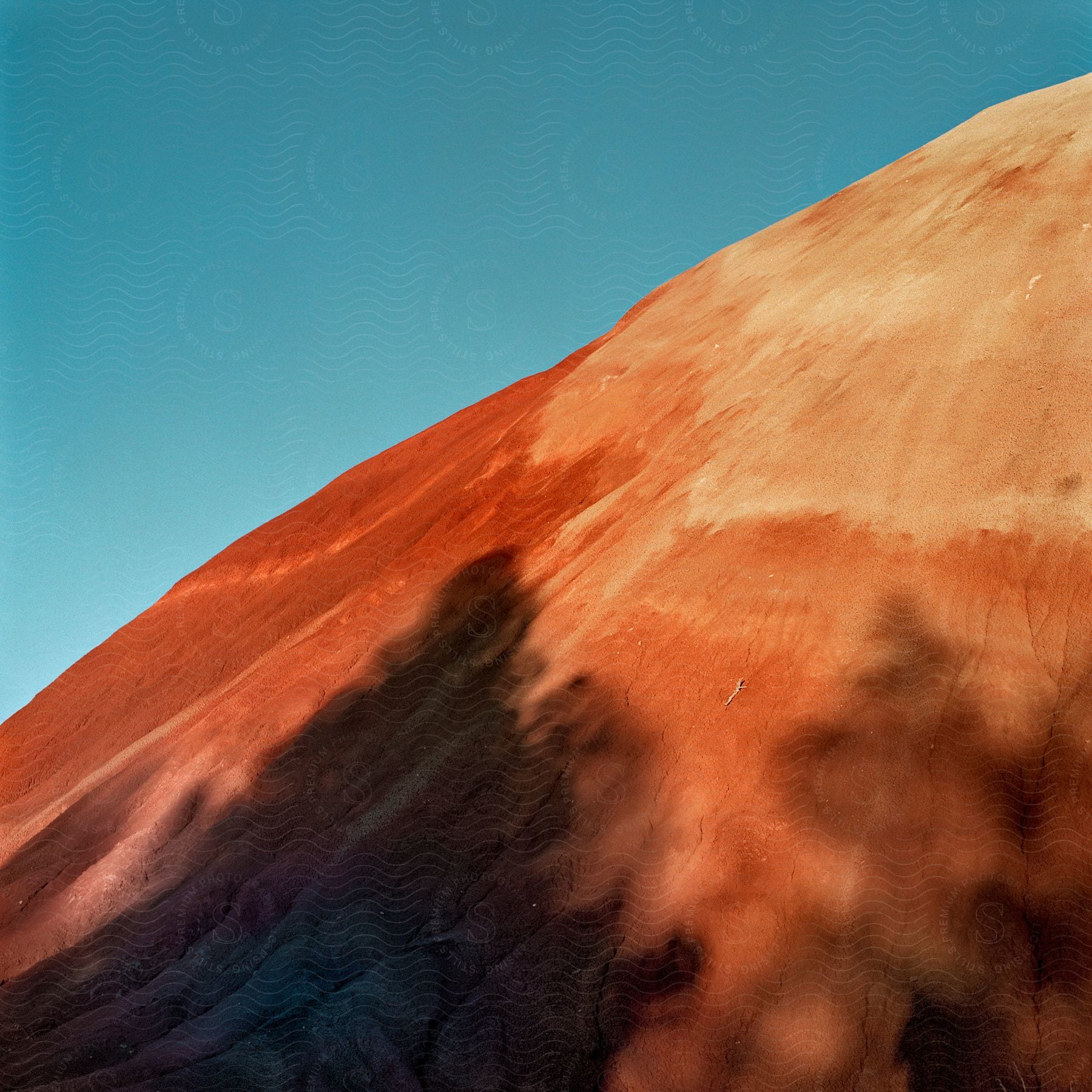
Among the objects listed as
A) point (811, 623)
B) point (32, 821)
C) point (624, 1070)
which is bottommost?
point (624, 1070)

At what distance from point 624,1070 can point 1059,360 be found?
10.4 m

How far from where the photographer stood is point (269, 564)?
79.7 feet

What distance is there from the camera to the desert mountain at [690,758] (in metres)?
9.98

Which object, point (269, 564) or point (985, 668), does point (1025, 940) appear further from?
point (269, 564)

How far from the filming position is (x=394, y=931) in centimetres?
1238

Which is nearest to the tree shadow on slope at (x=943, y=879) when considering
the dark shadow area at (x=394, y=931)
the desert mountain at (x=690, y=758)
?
the desert mountain at (x=690, y=758)

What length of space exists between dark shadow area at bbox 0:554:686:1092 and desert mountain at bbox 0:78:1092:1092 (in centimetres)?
5

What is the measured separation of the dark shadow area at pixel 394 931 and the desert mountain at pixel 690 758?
2.0 inches

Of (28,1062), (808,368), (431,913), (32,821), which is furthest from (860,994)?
(32,821)

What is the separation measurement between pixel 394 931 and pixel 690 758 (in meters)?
3.97

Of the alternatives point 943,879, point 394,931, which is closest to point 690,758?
point 943,879

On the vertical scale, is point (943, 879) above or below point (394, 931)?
below

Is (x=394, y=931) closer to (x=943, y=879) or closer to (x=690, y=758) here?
(x=690, y=758)

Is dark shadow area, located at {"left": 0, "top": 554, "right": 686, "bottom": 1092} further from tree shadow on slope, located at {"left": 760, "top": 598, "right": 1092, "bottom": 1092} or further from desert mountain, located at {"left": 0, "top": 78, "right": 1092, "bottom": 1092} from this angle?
tree shadow on slope, located at {"left": 760, "top": 598, "right": 1092, "bottom": 1092}
